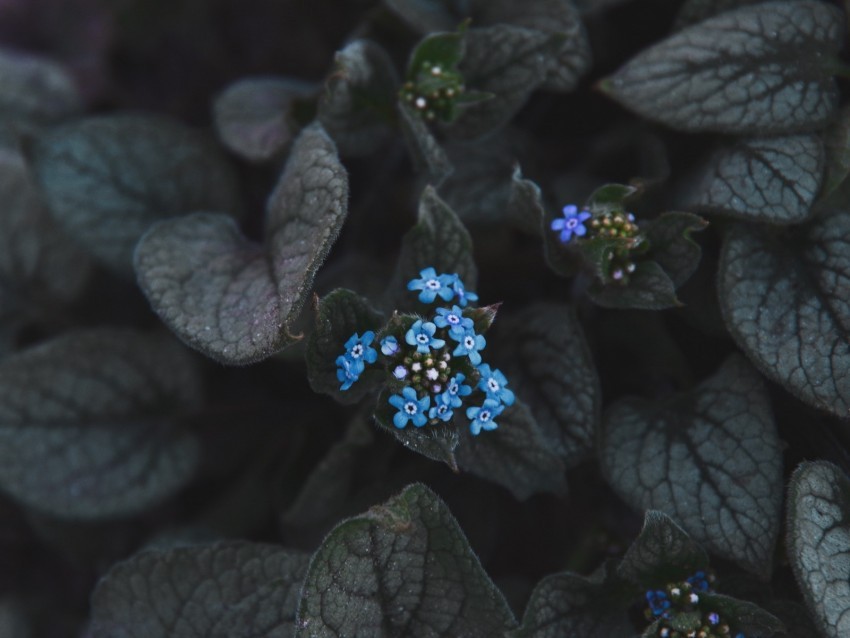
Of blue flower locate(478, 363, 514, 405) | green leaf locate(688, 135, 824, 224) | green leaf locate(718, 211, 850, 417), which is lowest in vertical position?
green leaf locate(718, 211, 850, 417)

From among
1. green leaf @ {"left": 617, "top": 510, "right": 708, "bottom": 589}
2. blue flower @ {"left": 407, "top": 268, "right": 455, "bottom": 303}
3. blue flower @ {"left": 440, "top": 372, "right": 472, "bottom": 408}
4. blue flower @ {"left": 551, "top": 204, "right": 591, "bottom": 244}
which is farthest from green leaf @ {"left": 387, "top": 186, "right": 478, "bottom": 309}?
green leaf @ {"left": 617, "top": 510, "right": 708, "bottom": 589}

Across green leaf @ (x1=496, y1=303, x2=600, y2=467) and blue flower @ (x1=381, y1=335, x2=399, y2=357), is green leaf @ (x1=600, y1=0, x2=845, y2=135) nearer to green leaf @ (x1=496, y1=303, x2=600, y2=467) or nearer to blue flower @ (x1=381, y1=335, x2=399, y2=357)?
green leaf @ (x1=496, y1=303, x2=600, y2=467)

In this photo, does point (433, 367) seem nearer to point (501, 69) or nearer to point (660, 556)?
point (660, 556)

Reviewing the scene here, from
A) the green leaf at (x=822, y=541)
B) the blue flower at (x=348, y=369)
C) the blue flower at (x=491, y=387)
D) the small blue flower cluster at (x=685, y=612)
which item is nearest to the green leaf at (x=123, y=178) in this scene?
the blue flower at (x=348, y=369)

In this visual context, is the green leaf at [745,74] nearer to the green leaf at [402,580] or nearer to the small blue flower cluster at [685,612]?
the small blue flower cluster at [685,612]

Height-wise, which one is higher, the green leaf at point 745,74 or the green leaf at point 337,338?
the green leaf at point 745,74

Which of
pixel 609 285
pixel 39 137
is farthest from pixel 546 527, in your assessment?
pixel 39 137

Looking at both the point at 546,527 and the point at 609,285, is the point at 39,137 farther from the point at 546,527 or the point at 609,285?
the point at 546,527
